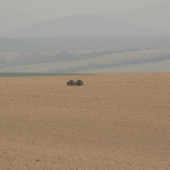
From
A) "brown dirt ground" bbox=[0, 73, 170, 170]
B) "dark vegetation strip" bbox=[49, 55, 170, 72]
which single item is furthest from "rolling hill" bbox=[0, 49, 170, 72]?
"brown dirt ground" bbox=[0, 73, 170, 170]

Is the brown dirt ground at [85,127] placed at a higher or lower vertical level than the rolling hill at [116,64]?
lower

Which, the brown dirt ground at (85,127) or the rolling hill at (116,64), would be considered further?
the rolling hill at (116,64)

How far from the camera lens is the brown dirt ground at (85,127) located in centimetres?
884

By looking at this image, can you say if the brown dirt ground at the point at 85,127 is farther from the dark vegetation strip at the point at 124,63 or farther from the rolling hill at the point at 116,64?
the dark vegetation strip at the point at 124,63

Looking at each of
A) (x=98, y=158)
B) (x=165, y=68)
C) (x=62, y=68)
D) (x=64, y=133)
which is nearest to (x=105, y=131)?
(x=64, y=133)

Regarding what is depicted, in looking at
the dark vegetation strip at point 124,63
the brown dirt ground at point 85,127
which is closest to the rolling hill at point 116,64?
the dark vegetation strip at point 124,63

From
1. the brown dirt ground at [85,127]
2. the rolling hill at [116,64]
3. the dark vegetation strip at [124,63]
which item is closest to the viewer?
the brown dirt ground at [85,127]

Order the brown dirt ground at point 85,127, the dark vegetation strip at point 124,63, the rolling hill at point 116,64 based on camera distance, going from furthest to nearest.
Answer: the dark vegetation strip at point 124,63, the rolling hill at point 116,64, the brown dirt ground at point 85,127

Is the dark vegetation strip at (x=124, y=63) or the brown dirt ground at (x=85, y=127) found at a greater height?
the dark vegetation strip at (x=124, y=63)

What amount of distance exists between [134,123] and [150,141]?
2540 mm

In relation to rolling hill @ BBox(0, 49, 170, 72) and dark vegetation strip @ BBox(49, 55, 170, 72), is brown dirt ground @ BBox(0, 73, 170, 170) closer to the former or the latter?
rolling hill @ BBox(0, 49, 170, 72)

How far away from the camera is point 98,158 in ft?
30.3

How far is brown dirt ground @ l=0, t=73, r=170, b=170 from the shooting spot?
8.84 metres

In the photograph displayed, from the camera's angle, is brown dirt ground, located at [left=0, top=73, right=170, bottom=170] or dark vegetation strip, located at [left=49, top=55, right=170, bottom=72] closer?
brown dirt ground, located at [left=0, top=73, right=170, bottom=170]
